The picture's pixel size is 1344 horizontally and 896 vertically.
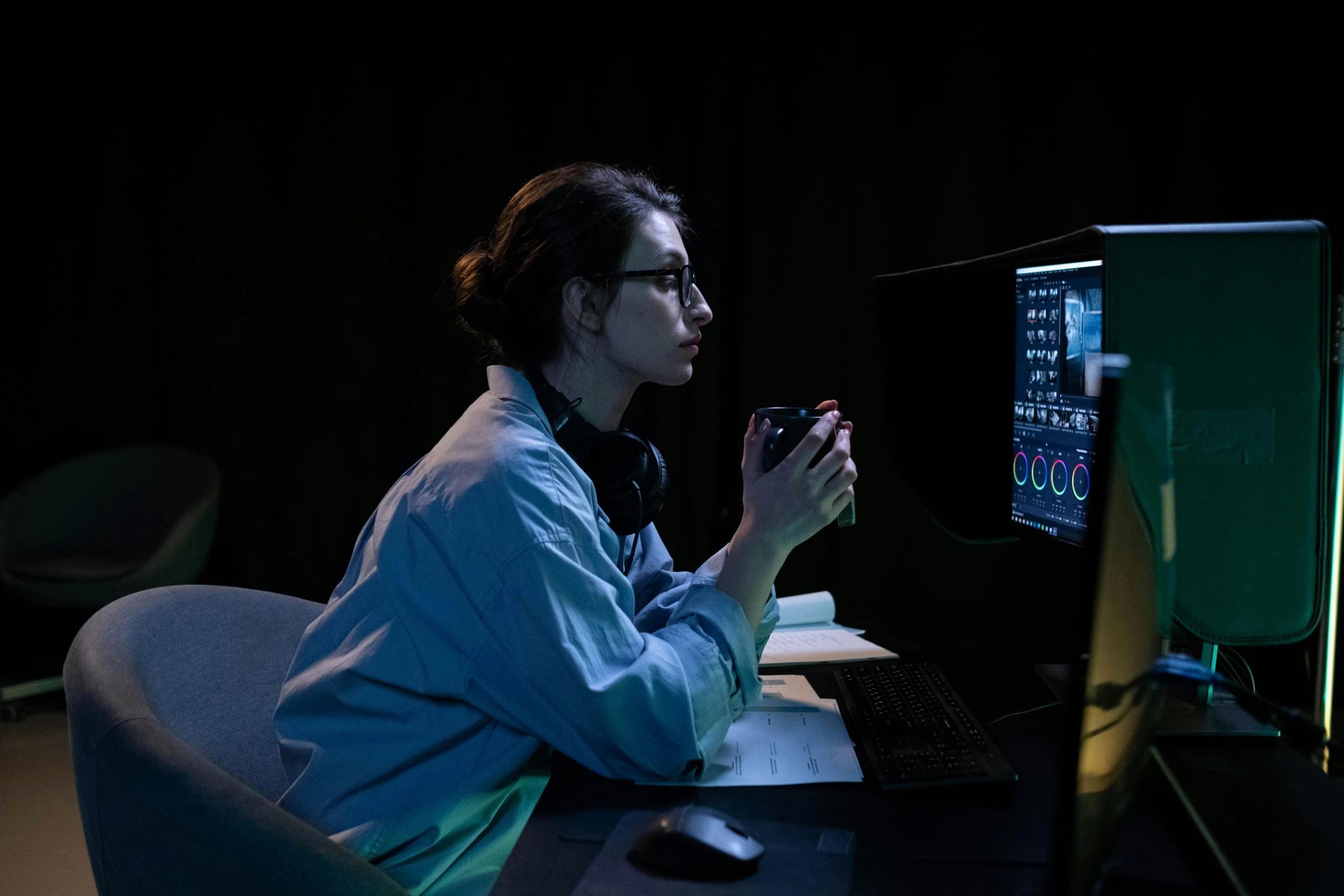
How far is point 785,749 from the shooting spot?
1.04 meters

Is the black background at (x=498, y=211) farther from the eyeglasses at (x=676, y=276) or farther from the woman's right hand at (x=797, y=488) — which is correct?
the woman's right hand at (x=797, y=488)

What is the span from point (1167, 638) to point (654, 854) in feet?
1.34

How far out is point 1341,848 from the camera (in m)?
0.83

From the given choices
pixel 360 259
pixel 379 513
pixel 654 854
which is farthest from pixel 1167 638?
pixel 360 259

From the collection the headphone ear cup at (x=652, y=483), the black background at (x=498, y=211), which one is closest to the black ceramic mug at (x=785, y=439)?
the headphone ear cup at (x=652, y=483)

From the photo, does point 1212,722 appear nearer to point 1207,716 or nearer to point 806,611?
point 1207,716

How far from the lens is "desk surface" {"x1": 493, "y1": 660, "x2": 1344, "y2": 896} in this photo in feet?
2.52

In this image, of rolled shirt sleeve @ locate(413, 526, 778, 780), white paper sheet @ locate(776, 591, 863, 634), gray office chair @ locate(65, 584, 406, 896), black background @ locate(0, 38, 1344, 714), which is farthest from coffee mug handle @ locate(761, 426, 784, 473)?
black background @ locate(0, 38, 1344, 714)

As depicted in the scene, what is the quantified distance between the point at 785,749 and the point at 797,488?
0.94 feet

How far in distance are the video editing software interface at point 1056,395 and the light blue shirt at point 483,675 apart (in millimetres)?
529

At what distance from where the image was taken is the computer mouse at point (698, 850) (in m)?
0.75

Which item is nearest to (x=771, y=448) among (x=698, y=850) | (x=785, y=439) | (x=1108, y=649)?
(x=785, y=439)

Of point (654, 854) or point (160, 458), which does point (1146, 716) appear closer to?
point (654, 854)

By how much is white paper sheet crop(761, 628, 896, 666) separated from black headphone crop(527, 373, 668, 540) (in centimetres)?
30
